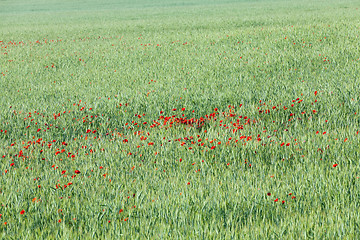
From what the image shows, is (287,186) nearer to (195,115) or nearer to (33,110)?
(195,115)

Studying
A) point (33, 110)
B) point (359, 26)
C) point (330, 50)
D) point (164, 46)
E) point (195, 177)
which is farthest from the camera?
point (164, 46)

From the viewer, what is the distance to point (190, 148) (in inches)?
190

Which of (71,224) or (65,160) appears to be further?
(65,160)

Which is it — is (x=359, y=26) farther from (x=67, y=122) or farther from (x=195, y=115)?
(x=67, y=122)

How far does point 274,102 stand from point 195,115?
1.57 m

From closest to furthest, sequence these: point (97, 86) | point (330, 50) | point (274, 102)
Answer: point (274, 102), point (97, 86), point (330, 50)

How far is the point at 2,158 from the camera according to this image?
5.30 metres

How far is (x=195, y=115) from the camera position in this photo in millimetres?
6863

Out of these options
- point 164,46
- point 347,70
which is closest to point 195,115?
point 347,70

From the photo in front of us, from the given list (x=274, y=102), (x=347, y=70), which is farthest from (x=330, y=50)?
(x=274, y=102)

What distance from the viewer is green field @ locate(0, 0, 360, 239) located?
3.22 metres

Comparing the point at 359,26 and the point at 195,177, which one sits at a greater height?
the point at 359,26

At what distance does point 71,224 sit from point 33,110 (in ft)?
15.9

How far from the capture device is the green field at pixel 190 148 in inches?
127
